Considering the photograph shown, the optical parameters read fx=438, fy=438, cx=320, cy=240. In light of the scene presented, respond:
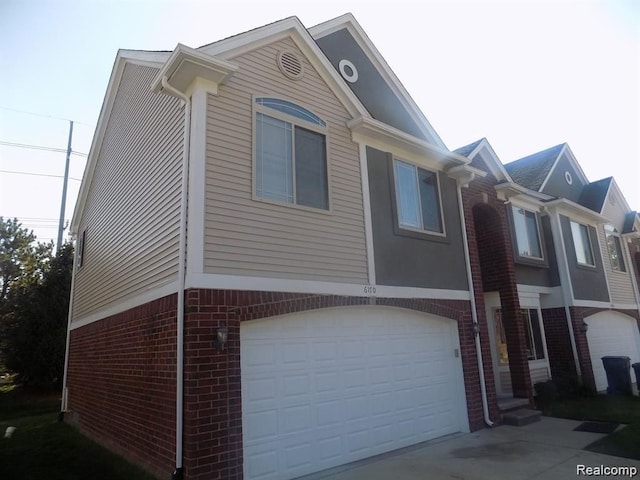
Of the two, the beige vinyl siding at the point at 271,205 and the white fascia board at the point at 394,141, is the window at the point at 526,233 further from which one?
the beige vinyl siding at the point at 271,205

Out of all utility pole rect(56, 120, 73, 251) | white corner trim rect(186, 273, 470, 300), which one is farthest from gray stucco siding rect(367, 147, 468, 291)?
utility pole rect(56, 120, 73, 251)

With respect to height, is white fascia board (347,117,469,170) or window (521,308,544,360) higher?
white fascia board (347,117,469,170)

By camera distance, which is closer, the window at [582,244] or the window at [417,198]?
the window at [417,198]

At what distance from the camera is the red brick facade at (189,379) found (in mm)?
5449

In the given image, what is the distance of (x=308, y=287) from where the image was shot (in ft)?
22.9

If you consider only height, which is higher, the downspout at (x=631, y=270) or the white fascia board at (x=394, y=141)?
the white fascia board at (x=394, y=141)

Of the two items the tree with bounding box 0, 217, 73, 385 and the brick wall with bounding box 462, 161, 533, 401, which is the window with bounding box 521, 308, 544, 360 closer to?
the brick wall with bounding box 462, 161, 533, 401

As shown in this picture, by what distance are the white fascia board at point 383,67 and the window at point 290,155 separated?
319 cm

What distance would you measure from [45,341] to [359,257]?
16.2 metres

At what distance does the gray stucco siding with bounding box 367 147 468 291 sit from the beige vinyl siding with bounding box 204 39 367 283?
1.53 feet

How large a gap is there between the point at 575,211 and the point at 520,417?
28.4ft

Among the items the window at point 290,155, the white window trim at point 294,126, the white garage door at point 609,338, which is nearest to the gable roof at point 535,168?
the white garage door at point 609,338

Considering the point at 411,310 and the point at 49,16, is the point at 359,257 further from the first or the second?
the point at 49,16

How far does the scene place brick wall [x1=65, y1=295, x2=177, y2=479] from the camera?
19.7 ft
